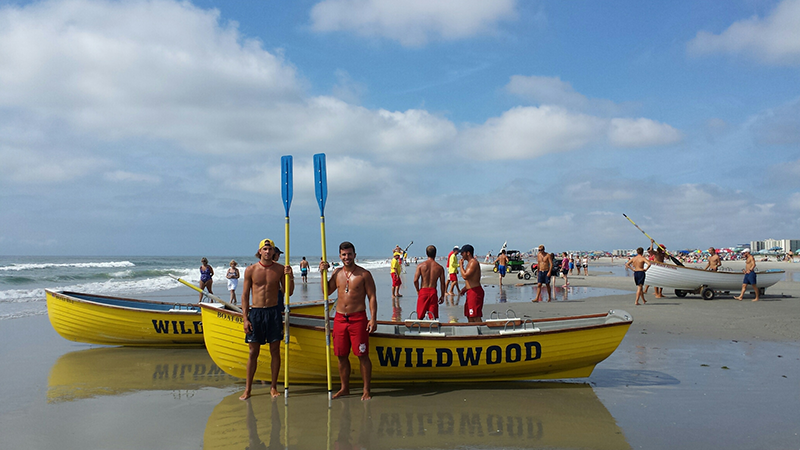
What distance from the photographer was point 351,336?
5867 mm

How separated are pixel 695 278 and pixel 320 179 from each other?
13.5 meters

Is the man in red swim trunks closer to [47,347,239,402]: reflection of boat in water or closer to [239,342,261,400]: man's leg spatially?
[239,342,261,400]: man's leg

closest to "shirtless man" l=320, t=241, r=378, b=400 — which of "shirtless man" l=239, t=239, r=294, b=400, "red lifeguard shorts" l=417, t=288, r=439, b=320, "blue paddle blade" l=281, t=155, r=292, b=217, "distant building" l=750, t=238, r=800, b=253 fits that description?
"shirtless man" l=239, t=239, r=294, b=400

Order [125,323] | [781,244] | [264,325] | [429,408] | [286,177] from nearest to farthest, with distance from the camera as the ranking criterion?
[429,408] < [264,325] < [286,177] < [125,323] < [781,244]

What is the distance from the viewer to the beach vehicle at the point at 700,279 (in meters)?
15.3

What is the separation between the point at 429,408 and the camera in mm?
5648

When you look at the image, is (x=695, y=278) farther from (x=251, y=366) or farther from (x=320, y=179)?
(x=251, y=366)

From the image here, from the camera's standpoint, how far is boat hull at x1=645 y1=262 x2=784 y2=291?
1529 cm

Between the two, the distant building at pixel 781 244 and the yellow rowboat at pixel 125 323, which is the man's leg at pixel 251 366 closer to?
the yellow rowboat at pixel 125 323

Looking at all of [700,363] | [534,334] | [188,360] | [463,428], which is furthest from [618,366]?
[188,360]

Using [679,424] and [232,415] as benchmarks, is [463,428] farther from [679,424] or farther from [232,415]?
[232,415]

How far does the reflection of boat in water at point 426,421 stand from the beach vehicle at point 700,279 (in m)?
10.6

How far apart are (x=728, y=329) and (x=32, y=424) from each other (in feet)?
38.9

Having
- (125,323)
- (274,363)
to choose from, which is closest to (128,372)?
(125,323)
